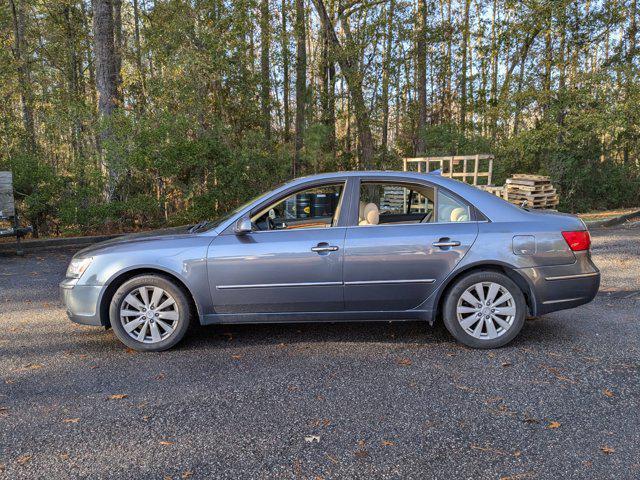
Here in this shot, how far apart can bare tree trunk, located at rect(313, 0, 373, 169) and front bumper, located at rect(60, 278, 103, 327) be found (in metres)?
16.2

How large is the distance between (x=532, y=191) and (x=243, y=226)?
13148 millimetres

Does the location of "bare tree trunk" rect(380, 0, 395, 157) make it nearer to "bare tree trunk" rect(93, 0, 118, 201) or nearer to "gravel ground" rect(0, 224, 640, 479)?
"bare tree trunk" rect(93, 0, 118, 201)

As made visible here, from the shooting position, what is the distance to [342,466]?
2.68 meters

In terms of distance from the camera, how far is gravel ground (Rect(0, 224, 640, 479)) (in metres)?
2.72

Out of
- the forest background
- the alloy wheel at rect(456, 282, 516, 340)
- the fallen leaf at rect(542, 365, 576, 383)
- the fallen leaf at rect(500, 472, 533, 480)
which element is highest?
the forest background

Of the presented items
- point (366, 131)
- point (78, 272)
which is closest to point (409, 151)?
point (366, 131)

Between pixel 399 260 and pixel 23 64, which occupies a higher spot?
Result: pixel 23 64

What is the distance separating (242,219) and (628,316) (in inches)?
170

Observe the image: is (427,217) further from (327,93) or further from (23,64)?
(23,64)

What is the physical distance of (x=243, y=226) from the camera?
4406 millimetres

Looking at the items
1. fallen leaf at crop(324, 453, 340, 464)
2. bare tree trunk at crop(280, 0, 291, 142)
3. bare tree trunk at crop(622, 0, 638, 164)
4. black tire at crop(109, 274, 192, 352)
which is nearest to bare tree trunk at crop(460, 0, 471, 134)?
bare tree trunk at crop(622, 0, 638, 164)

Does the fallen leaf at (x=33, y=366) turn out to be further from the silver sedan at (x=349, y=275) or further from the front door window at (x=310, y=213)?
the front door window at (x=310, y=213)

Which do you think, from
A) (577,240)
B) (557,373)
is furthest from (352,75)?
(557,373)

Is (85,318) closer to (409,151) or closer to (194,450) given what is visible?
(194,450)
